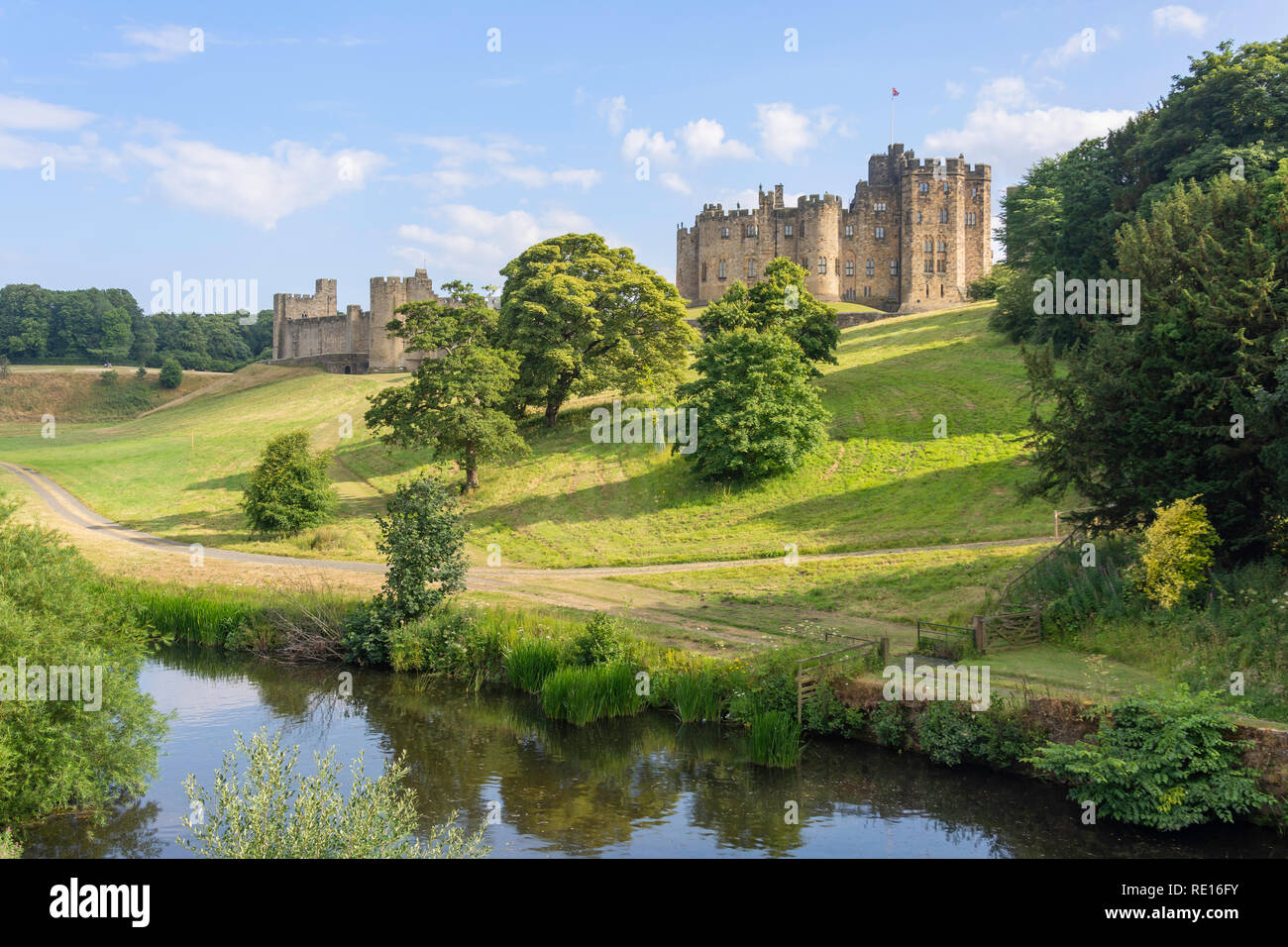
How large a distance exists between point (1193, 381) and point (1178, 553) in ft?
12.8

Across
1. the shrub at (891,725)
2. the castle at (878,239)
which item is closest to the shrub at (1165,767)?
the shrub at (891,725)

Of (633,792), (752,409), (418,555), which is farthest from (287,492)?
(633,792)

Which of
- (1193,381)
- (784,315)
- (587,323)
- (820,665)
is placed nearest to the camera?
(820,665)

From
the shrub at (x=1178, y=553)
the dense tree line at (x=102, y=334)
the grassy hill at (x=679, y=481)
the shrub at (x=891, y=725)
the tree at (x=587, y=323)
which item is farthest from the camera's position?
the dense tree line at (x=102, y=334)

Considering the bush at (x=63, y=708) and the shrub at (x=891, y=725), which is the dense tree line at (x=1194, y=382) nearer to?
the shrub at (x=891, y=725)

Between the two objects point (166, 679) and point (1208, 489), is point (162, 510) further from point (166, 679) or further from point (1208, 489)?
point (1208, 489)

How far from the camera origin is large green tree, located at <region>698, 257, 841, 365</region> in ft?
164

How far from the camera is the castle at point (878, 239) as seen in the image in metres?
90.4

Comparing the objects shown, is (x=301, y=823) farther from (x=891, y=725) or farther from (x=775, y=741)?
(x=891, y=725)

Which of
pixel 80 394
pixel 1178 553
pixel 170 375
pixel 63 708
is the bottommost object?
pixel 63 708

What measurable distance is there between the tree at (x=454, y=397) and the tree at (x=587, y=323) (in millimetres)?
2832

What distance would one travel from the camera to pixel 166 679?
84.9 ft

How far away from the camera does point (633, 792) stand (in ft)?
59.6
